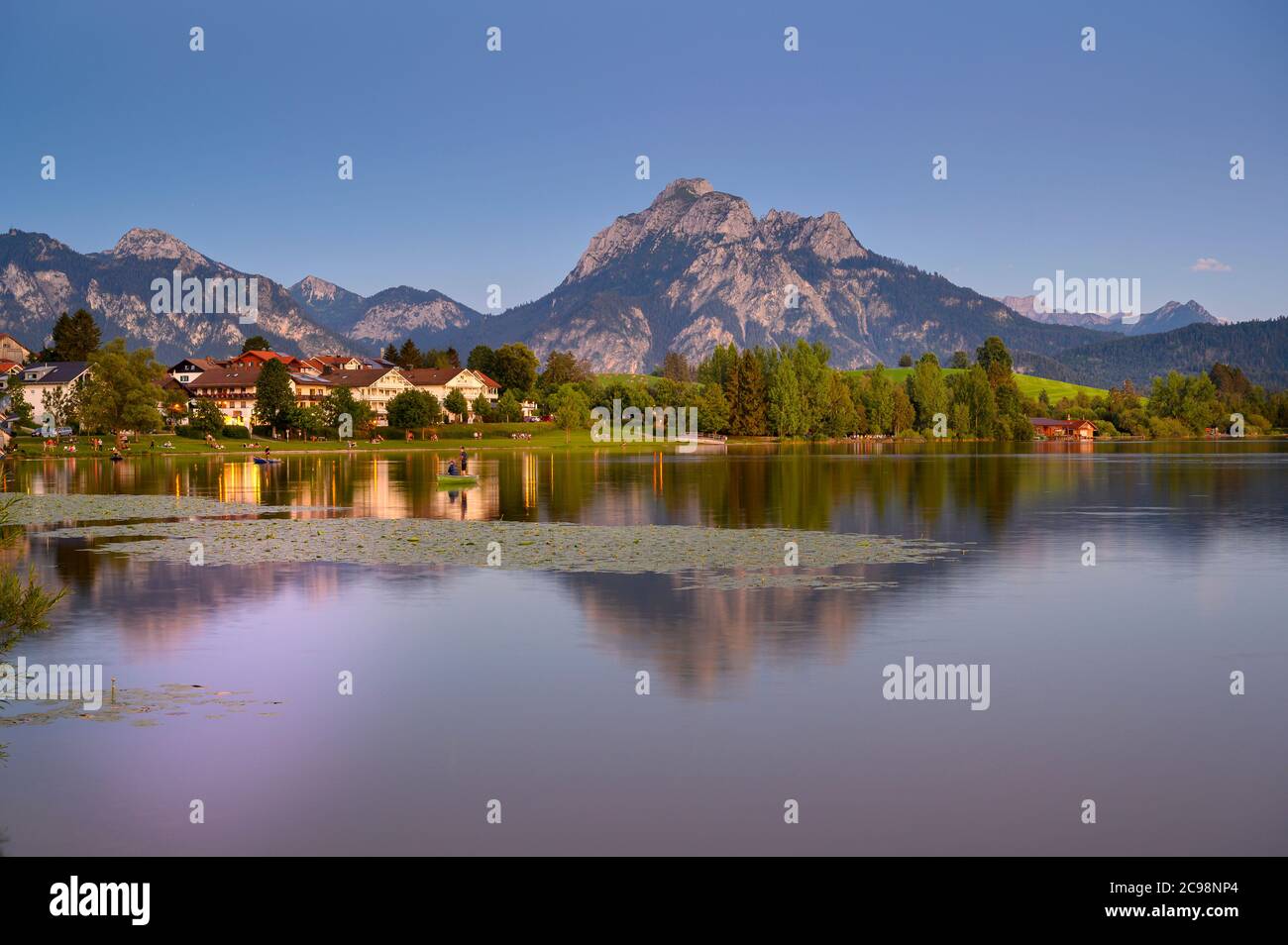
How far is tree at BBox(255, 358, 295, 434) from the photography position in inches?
7362

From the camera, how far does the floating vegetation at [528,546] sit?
35312mm

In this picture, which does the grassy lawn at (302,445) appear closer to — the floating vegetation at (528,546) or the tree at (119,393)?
the tree at (119,393)

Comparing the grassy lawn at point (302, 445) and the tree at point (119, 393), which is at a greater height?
the tree at point (119, 393)

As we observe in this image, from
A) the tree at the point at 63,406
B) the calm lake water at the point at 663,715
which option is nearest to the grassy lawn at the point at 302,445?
the tree at the point at 63,406

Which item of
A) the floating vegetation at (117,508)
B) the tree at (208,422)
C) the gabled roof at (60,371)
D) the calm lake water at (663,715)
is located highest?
the gabled roof at (60,371)

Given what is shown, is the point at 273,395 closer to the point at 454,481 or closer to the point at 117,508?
the point at 454,481

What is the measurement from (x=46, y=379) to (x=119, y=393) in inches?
2075

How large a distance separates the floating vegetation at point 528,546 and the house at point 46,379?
156m

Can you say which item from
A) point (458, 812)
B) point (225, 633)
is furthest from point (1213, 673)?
point (225, 633)

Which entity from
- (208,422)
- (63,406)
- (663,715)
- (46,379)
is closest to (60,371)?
(46,379)

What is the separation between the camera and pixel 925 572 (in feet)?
109

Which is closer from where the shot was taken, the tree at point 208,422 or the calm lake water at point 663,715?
the calm lake water at point 663,715
